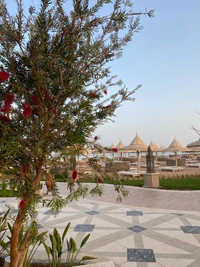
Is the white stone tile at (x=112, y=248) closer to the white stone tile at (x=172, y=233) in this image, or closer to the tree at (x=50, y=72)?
the white stone tile at (x=172, y=233)

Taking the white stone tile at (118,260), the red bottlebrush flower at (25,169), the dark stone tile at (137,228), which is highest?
the red bottlebrush flower at (25,169)

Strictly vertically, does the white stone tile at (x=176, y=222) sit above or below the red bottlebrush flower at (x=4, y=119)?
below

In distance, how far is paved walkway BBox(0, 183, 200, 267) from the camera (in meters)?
2.85

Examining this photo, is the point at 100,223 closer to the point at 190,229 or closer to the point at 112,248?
the point at 112,248

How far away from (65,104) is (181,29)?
9107 mm

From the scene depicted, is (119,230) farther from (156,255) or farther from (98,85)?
(98,85)

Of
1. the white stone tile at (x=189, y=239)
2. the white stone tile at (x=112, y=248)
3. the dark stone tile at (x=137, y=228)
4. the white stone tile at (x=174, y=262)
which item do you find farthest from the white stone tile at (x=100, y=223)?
the white stone tile at (x=174, y=262)

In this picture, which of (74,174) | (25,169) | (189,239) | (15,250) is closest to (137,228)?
(189,239)

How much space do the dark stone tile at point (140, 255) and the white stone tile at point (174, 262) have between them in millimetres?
111

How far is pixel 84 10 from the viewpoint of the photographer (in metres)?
1.25

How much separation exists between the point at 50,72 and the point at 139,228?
3.83m

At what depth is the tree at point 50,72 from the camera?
1199 millimetres

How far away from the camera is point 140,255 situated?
114 inches

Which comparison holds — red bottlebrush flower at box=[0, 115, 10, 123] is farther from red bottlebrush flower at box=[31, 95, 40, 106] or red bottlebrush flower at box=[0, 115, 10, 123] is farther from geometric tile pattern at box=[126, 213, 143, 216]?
geometric tile pattern at box=[126, 213, 143, 216]
